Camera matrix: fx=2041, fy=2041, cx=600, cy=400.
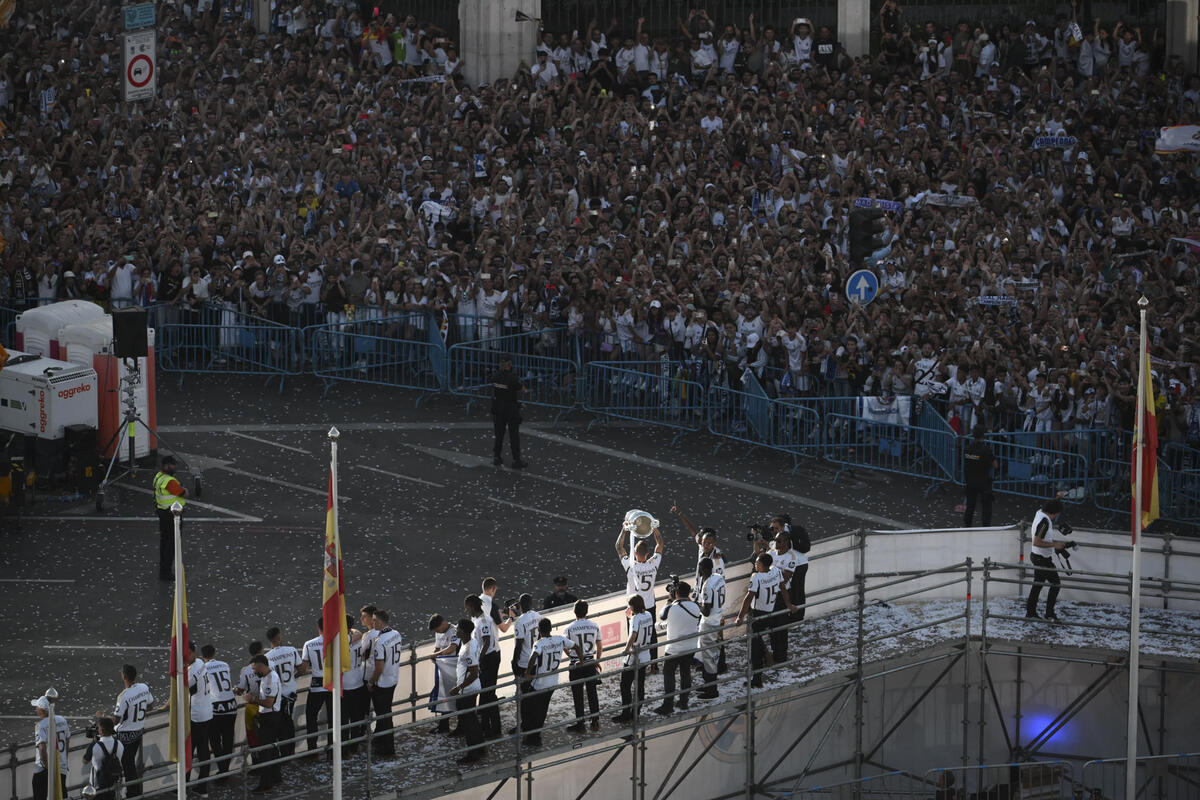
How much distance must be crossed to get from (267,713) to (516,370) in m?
14.5

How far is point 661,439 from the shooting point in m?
31.5

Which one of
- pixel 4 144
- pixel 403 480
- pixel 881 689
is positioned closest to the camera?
pixel 881 689

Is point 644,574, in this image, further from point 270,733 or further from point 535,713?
point 270,733

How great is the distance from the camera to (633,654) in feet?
66.1

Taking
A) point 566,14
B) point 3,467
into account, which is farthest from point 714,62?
point 3,467

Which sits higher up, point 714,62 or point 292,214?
point 714,62

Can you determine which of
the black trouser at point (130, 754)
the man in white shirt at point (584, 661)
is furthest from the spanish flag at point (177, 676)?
the man in white shirt at point (584, 661)

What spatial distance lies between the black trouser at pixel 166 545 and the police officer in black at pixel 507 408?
567cm

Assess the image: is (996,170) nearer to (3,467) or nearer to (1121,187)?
(1121,187)

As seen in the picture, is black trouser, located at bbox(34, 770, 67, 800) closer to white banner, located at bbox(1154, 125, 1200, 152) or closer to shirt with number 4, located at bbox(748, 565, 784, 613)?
shirt with number 4, located at bbox(748, 565, 784, 613)

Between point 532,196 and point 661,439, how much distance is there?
7412 millimetres

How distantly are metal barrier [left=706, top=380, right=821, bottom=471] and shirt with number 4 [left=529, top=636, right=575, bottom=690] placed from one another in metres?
11.0

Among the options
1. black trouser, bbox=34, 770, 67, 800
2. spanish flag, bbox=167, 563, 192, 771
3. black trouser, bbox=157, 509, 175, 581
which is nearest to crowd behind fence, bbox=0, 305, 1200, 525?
black trouser, bbox=157, 509, 175, 581

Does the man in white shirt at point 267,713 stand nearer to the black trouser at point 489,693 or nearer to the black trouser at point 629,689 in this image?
the black trouser at point 489,693
